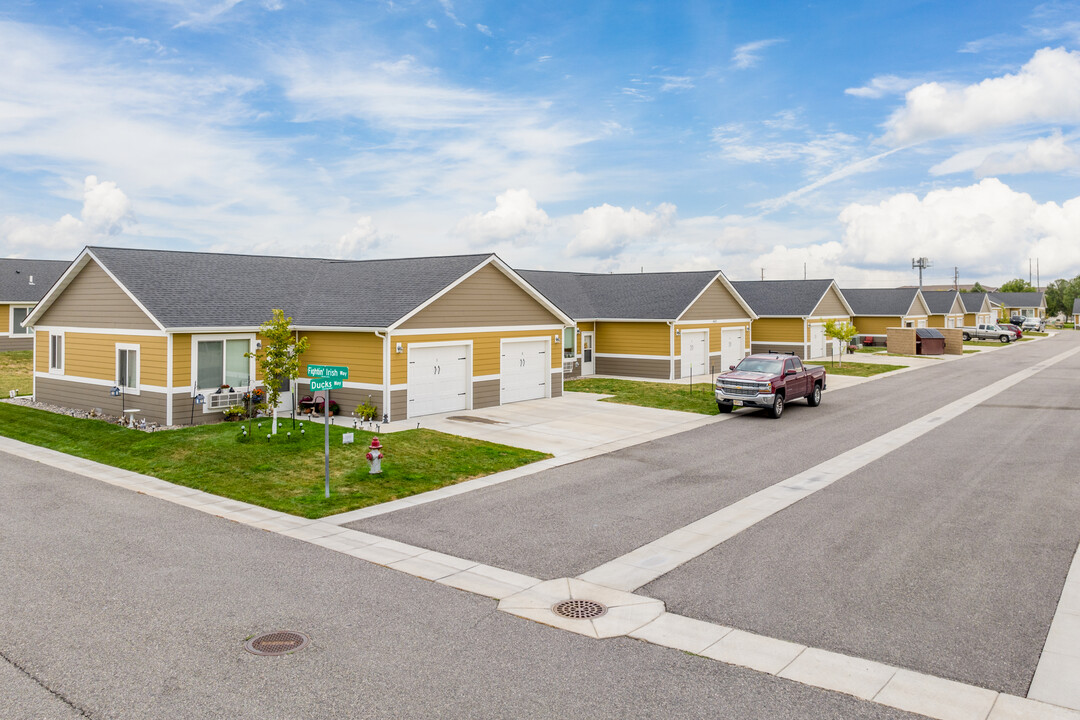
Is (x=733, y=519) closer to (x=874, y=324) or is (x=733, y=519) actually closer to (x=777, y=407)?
(x=777, y=407)

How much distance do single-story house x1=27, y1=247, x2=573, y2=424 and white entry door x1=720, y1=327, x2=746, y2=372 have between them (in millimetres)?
14786

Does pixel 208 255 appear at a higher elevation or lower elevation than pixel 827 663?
higher

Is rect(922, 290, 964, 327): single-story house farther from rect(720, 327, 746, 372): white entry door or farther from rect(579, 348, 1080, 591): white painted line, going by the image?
rect(579, 348, 1080, 591): white painted line

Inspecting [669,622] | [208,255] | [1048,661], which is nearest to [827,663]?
[669,622]

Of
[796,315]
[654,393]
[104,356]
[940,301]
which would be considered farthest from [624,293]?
[940,301]

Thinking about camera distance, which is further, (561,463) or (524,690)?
(561,463)

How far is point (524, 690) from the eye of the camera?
662cm

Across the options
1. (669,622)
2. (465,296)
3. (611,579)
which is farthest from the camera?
(465,296)

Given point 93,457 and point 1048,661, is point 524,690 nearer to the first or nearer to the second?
point 1048,661

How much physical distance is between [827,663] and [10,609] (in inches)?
356

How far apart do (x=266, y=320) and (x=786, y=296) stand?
1488 inches

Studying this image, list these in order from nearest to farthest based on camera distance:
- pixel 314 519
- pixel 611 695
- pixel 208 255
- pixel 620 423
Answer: pixel 611 695 → pixel 314 519 → pixel 620 423 → pixel 208 255

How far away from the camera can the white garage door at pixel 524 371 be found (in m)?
26.5

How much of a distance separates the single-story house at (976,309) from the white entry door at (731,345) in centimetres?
5534
